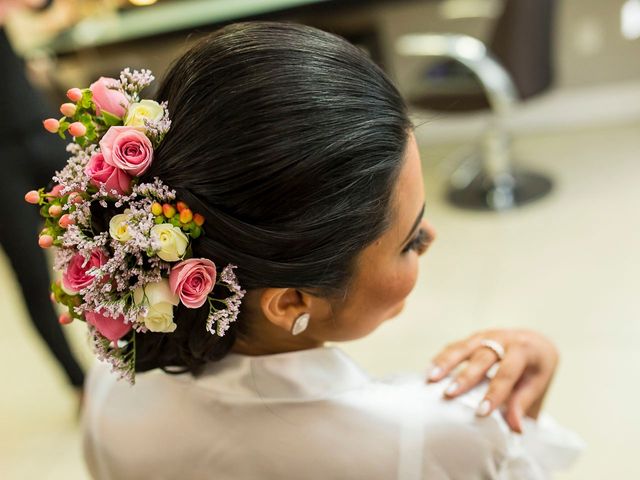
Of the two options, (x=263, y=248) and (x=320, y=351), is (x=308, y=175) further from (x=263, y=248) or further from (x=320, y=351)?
(x=320, y=351)

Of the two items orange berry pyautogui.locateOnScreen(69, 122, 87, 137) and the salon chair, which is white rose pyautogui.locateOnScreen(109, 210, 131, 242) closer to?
orange berry pyautogui.locateOnScreen(69, 122, 87, 137)

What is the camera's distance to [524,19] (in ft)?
9.17

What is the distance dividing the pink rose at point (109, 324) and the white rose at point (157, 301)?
0.16ft

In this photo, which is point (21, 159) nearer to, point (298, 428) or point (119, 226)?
point (119, 226)

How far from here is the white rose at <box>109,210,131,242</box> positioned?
75 centimetres

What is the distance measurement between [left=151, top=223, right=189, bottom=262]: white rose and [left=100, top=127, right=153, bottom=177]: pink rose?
7 centimetres

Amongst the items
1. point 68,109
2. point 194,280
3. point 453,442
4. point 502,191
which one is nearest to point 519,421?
point 453,442

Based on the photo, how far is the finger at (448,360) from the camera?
928mm

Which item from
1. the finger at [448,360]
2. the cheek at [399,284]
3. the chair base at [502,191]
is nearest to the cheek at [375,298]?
the cheek at [399,284]

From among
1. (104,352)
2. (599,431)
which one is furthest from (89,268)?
(599,431)

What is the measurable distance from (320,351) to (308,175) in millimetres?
259

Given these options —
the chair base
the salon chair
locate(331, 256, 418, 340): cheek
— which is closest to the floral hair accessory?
locate(331, 256, 418, 340): cheek

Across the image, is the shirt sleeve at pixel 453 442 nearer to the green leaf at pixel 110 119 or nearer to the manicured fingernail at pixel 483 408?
the manicured fingernail at pixel 483 408

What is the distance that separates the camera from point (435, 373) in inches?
36.6
